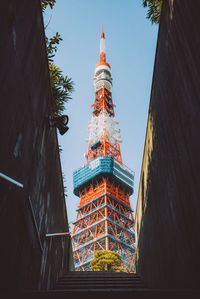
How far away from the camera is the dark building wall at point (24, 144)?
3348 millimetres

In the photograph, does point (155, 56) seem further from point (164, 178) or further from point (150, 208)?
point (150, 208)

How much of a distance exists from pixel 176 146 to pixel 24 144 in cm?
260

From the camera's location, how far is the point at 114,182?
54.2 meters

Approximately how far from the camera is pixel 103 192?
49.5 m

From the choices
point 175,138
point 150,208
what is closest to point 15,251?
point 175,138

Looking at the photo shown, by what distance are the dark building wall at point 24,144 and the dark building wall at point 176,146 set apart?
8.05 ft

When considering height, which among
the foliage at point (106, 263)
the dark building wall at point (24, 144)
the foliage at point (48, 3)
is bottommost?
the foliage at point (106, 263)

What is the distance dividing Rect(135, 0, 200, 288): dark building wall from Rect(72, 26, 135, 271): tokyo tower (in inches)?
1364

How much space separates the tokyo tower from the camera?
140 ft

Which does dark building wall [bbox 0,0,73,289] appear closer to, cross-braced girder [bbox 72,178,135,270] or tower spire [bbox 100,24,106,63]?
cross-braced girder [bbox 72,178,135,270]

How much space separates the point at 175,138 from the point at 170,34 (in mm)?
1914

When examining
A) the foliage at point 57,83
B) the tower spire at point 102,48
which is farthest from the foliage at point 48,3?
the tower spire at point 102,48

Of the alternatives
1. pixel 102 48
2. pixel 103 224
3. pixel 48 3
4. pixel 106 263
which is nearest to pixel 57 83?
pixel 48 3

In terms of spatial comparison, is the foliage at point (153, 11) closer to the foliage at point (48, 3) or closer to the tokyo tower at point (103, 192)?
the foliage at point (48, 3)
